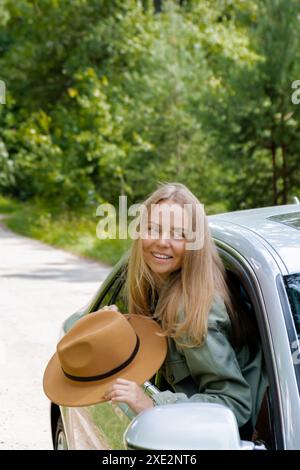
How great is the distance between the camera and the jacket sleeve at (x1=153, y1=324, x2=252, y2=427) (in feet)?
8.14

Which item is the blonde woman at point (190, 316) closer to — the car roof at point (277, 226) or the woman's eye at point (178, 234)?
A: the woman's eye at point (178, 234)

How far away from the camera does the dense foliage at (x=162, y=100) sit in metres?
15.7

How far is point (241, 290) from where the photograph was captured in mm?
2986

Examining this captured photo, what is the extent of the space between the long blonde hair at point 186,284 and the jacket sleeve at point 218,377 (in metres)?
0.04

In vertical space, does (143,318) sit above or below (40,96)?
below

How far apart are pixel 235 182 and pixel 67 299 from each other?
7.22 meters

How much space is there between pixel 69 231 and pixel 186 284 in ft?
51.1

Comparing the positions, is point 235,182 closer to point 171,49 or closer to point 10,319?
point 171,49

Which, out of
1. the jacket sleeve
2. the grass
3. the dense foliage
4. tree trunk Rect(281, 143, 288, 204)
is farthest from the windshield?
tree trunk Rect(281, 143, 288, 204)

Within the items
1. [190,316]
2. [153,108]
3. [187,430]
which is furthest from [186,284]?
[153,108]

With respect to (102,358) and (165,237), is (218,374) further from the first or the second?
(165,237)

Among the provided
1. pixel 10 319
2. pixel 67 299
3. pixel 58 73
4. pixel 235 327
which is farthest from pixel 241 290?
pixel 58 73

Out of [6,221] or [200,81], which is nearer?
[200,81]

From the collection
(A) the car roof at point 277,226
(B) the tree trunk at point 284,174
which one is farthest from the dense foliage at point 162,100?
(A) the car roof at point 277,226
